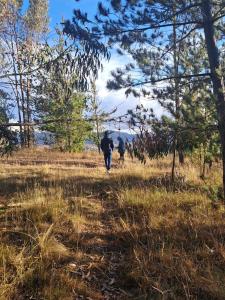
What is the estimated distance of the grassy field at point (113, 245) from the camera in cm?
538

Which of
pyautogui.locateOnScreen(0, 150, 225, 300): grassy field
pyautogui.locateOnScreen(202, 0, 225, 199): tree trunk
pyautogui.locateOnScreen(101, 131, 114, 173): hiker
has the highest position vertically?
pyautogui.locateOnScreen(202, 0, 225, 199): tree trunk

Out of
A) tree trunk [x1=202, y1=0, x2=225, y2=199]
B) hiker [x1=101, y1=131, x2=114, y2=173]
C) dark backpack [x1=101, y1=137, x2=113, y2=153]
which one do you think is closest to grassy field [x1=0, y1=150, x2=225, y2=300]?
tree trunk [x1=202, y1=0, x2=225, y2=199]

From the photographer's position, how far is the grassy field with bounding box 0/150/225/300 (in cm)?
538

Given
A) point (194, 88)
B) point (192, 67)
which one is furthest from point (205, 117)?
point (192, 67)

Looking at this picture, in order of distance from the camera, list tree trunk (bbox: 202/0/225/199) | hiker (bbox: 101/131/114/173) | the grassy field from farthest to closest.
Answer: hiker (bbox: 101/131/114/173) < tree trunk (bbox: 202/0/225/199) < the grassy field

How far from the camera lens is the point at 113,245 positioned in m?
7.05

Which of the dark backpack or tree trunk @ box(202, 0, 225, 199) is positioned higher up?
tree trunk @ box(202, 0, 225, 199)

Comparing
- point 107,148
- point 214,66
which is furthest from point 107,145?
point 214,66

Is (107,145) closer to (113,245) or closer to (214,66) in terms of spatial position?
(214,66)

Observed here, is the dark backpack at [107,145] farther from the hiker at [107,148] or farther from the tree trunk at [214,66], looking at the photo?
the tree trunk at [214,66]

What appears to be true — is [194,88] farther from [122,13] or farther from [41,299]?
[41,299]

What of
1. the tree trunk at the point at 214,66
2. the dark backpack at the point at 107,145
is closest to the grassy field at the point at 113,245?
the tree trunk at the point at 214,66

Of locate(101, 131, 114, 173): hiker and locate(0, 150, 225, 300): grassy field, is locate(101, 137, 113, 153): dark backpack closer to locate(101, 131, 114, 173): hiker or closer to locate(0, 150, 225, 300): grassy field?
locate(101, 131, 114, 173): hiker

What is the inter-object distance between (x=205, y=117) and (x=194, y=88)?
85cm
